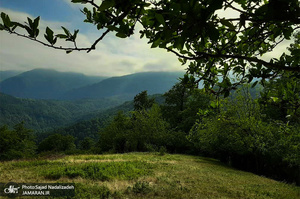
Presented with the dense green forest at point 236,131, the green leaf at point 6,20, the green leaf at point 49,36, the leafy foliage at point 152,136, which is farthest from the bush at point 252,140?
the green leaf at point 6,20

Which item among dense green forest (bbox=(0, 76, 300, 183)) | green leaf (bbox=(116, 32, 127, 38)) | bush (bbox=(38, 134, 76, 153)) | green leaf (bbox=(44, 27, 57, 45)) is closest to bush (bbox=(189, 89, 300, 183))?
dense green forest (bbox=(0, 76, 300, 183))

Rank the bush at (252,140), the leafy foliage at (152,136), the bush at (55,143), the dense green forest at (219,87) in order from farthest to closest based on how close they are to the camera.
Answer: the bush at (55,143) → the leafy foliage at (152,136) → the bush at (252,140) → the dense green forest at (219,87)

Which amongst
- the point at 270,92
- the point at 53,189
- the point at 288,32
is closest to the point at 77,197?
the point at 53,189

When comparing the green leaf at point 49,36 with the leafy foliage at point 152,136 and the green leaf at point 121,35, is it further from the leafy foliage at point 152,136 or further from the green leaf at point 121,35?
the leafy foliage at point 152,136

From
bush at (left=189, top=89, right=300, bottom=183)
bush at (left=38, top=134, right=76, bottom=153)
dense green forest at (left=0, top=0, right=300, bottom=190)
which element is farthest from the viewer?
bush at (left=38, top=134, right=76, bottom=153)

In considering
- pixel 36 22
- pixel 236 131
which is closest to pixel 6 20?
pixel 36 22

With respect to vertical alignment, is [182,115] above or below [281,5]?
below

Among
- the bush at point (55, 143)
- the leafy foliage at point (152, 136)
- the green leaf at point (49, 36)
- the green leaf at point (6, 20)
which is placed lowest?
the bush at point (55, 143)

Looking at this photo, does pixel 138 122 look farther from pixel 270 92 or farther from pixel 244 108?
pixel 270 92

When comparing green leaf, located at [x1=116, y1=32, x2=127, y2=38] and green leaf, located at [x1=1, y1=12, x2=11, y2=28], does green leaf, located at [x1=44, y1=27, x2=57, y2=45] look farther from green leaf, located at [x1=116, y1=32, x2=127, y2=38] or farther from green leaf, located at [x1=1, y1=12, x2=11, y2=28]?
green leaf, located at [x1=116, y1=32, x2=127, y2=38]

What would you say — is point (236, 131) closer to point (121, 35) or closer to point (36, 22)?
point (121, 35)

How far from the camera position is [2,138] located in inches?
1873

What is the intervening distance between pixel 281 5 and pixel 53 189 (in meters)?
9.16

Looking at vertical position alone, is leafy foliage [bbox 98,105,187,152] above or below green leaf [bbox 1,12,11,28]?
below
